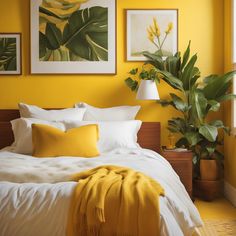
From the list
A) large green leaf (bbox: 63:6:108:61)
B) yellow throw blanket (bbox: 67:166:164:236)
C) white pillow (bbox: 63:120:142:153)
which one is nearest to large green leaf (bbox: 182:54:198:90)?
white pillow (bbox: 63:120:142:153)

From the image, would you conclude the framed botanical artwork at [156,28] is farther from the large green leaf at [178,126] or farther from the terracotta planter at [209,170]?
the terracotta planter at [209,170]

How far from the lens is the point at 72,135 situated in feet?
11.6

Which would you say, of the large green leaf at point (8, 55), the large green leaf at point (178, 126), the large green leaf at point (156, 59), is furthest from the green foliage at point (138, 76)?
the large green leaf at point (8, 55)

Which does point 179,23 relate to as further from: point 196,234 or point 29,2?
point 196,234

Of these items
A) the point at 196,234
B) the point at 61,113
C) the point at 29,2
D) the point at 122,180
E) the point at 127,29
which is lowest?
the point at 196,234

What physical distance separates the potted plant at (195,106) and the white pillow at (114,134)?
57 cm

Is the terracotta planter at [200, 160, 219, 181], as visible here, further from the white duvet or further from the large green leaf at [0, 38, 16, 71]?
the large green leaf at [0, 38, 16, 71]

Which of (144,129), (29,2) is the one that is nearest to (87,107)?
(144,129)

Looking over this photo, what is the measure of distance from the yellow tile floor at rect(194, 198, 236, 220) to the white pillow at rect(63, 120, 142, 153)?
0.99 m

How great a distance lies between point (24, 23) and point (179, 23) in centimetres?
186

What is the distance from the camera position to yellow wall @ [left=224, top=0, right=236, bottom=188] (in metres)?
4.24

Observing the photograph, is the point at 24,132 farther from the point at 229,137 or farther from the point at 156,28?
the point at 229,137

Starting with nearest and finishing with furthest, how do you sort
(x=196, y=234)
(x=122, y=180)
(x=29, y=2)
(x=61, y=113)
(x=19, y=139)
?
(x=122, y=180) → (x=196, y=234) → (x=19, y=139) → (x=61, y=113) → (x=29, y=2)

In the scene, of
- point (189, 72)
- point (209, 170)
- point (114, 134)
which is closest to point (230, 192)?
point (209, 170)
